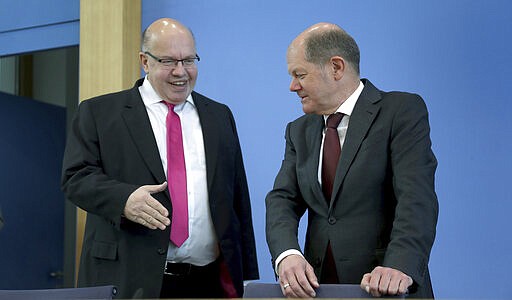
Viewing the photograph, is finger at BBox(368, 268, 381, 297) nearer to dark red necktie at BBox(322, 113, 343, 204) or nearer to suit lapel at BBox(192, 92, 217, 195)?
dark red necktie at BBox(322, 113, 343, 204)

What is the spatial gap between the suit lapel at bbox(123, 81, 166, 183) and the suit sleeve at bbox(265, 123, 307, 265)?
45cm

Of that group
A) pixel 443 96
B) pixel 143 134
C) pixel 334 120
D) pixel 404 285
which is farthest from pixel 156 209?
pixel 443 96

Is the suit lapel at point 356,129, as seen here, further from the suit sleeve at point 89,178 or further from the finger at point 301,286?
the suit sleeve at point 89,178

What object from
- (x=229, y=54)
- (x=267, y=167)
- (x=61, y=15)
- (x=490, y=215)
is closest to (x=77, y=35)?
(x=61, y=15)

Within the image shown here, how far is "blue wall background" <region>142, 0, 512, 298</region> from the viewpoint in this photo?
386 centimetres

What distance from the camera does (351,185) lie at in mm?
2689

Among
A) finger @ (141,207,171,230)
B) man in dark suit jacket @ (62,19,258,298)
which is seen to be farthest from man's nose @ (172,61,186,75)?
finger @ (141,207,171,230)

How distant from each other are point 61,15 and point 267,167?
5.03 feet

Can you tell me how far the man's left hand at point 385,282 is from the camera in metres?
2.31

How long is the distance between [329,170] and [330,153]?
0.06 meters

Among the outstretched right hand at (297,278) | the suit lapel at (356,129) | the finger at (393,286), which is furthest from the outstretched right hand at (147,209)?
the finger at (393,286)

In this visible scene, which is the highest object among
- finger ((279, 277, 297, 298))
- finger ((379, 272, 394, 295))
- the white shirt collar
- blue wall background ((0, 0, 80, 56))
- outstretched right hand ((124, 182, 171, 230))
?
blue wall background ((0, 0, 80, 56))

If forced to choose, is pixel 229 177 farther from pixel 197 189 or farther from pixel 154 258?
pixel 154 258

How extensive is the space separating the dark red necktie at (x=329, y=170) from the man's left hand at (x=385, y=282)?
351mm
